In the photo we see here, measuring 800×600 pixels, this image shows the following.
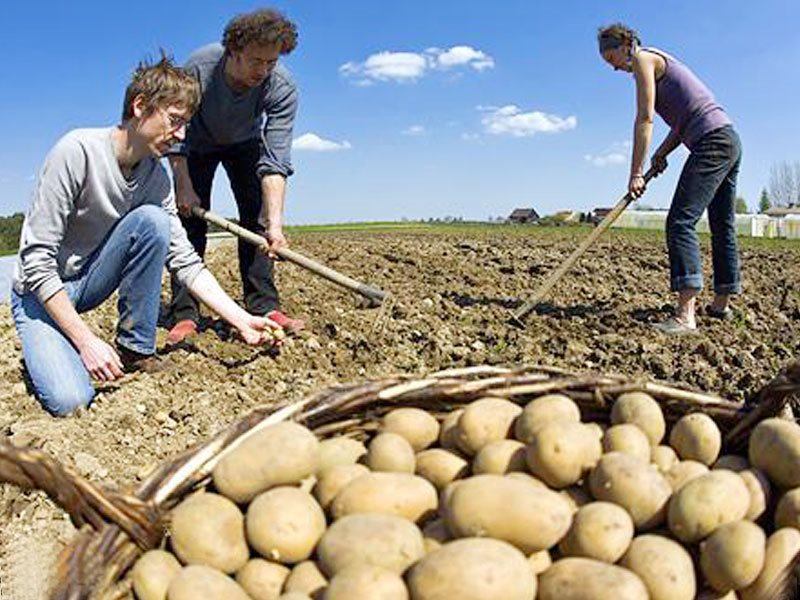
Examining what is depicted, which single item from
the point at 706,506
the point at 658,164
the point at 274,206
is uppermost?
the point at 658,164

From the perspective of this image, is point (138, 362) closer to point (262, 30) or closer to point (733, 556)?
point (262, 30)

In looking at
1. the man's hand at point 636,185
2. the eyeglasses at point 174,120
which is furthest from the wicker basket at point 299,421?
the man's hand at point 636,185

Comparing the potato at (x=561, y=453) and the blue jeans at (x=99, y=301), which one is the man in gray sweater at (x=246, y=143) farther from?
the potato at (x=561, y=453)

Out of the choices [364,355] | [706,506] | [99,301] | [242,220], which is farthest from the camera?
[242,220]

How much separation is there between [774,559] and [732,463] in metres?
0.37

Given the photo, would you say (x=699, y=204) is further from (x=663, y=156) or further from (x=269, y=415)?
(x=269, y=415)

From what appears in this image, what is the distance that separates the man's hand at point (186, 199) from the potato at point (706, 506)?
344 centimetres

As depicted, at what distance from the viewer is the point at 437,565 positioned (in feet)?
4.32

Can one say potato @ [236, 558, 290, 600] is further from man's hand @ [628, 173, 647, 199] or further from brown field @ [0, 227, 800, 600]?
man's hand @ [628, 173, 647, 199]

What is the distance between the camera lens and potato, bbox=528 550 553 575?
57.5 inches

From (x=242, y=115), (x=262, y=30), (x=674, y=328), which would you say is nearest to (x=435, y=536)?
(x=262, y=30)

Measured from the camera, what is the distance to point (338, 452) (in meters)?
1.77

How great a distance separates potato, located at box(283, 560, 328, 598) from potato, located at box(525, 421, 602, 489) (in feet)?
1.63

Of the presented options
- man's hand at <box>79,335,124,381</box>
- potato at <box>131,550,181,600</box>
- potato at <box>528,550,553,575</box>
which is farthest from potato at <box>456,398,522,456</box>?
man's hand at <box>79,335,124,381</box>
